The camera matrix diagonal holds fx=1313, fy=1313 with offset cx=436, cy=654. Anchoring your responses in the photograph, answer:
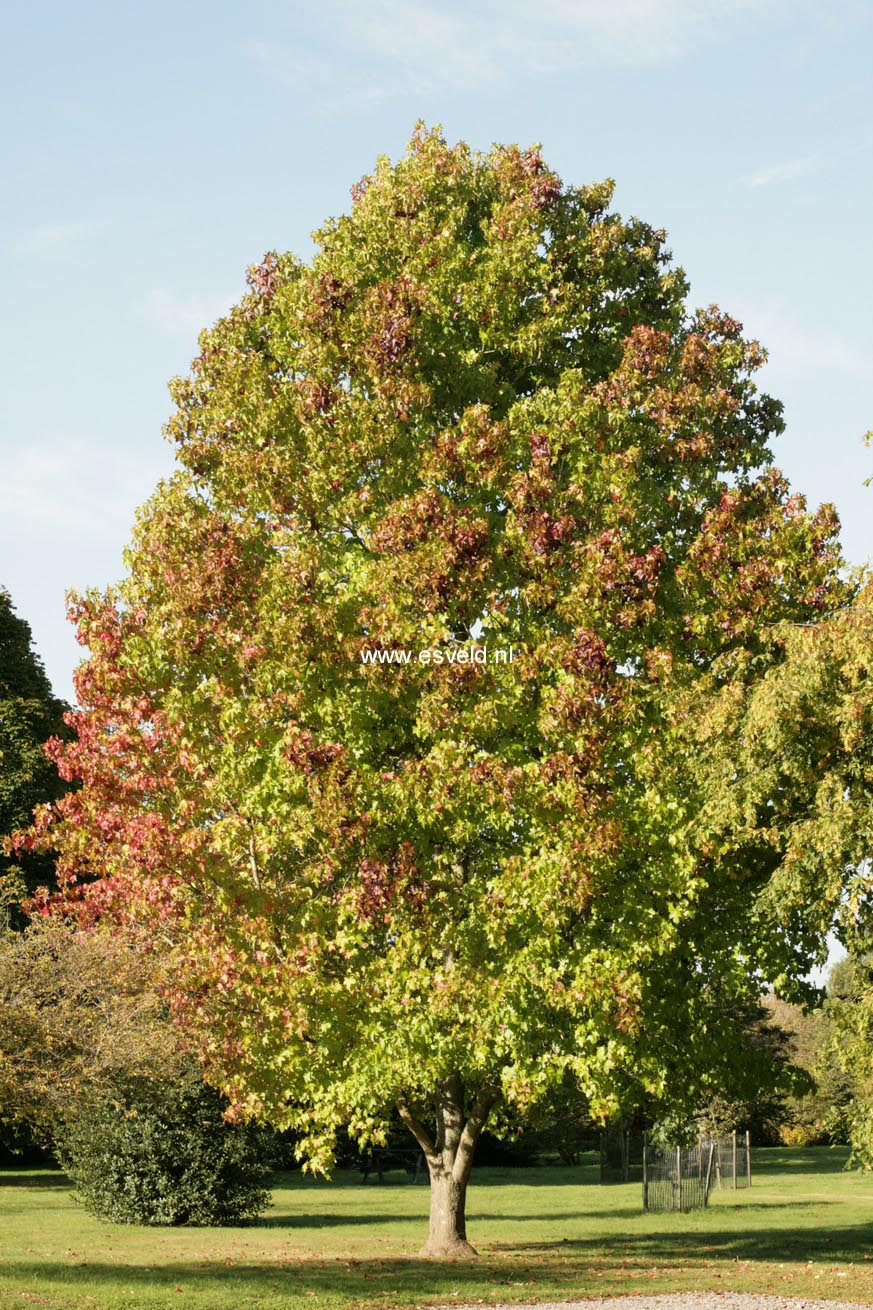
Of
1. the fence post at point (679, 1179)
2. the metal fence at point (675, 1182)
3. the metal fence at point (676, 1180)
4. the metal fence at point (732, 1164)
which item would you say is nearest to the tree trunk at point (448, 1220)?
the metal fence at point (676, 1180)

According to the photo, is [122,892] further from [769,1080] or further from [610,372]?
[610,372]

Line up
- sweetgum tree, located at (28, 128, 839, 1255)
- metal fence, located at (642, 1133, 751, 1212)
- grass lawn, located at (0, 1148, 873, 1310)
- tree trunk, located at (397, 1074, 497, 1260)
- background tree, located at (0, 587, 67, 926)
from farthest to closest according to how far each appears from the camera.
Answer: background tree, located at (0, 587, 67, 926) → metal fence, located at (642, 1133, 751, 1212) → tree trunk, located at (397, 1074, 497, 1260) → sweetgum tree, located at (28, 128, 839, 1255) → grass lawn, located at (0, 1148, 873, 1310)

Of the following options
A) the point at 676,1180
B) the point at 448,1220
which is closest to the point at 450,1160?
the point at 448,1220

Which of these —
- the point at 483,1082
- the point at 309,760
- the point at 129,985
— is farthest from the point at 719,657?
the point at 129,985

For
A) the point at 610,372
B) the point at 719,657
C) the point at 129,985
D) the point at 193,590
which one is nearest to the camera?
the point at 719,657

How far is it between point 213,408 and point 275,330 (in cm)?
178

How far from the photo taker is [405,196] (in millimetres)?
23125

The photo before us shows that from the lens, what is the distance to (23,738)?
47812 millimetres

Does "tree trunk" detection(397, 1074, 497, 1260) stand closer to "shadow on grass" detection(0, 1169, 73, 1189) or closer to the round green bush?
the round green bush

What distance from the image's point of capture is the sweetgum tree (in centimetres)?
1830

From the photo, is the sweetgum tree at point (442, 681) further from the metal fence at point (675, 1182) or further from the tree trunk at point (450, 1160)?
the metal fence at point (675, 1182)

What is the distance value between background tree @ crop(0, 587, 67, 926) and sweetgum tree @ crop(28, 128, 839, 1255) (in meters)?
23.2

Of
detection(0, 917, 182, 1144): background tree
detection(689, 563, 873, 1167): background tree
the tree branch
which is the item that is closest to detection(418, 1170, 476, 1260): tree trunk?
the tree branch

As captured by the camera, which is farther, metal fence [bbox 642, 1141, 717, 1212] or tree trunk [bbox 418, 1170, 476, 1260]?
metal fence [bbox 642, 1141, 717, 1212]
